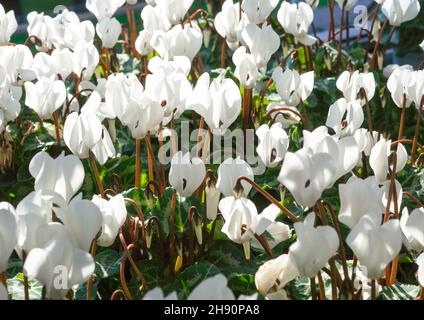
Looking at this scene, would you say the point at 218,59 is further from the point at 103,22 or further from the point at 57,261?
the point at 57,261

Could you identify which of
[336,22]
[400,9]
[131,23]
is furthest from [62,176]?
[336,22]

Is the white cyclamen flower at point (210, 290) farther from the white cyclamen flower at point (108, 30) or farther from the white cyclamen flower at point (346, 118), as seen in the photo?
the white cyclamen flower at point (108, 30)

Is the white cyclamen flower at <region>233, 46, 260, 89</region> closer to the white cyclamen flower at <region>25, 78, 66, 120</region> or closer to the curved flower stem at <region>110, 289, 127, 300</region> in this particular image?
the white cyclamen flower at <region>25, 78, 66, 120</region>

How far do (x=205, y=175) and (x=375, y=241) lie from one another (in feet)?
1.85

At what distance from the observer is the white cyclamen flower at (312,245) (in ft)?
3.55

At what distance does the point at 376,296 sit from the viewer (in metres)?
1.20

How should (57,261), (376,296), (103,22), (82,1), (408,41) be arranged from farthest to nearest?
1. (82,1)
2. (408,41)
3. (103,22)
4. (376,296)
5. (57,261)

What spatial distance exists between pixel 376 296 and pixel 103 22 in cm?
141

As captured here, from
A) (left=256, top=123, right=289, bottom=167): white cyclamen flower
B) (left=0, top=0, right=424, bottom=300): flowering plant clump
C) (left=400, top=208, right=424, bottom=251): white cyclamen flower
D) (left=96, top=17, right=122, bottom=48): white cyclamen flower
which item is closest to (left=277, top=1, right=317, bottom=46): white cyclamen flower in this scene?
(left=0, top=0, right=424, bottom=300): flowering plant clump

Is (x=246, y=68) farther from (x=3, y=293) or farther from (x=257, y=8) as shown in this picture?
(x=3, y=293)

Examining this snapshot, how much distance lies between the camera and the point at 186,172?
1462 mm

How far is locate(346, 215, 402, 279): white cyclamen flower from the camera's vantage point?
1.06m

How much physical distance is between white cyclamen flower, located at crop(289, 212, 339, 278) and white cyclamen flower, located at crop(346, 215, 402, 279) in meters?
0.03
